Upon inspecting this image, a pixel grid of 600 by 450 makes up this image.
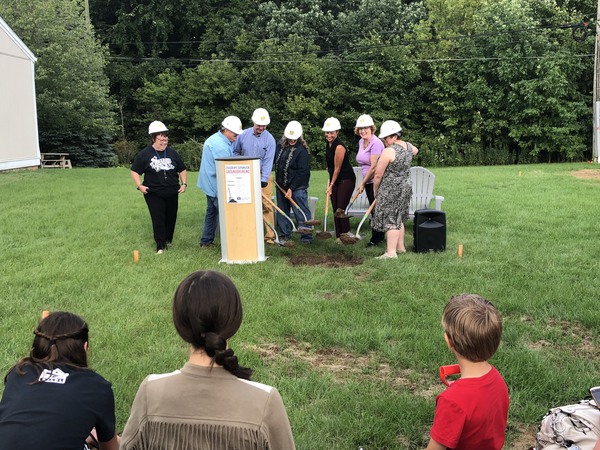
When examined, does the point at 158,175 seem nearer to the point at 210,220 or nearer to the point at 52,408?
the point at 210,220

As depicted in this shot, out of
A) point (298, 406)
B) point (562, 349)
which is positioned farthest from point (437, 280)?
point (298, 406)

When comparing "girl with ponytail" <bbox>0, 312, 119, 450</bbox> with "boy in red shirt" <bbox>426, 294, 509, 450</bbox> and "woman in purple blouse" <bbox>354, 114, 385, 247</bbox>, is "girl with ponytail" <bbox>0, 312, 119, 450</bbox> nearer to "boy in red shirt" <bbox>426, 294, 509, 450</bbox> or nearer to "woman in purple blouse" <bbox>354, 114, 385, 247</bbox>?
"boy in red shirt" <bbox>426, 294, 509, 450</bbox>

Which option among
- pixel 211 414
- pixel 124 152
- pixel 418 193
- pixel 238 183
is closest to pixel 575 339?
pixel 211 414

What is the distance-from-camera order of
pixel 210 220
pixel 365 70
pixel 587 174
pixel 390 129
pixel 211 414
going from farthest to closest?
pixel 365 70 → pixel 587 174 → pixel 210 220 → pixel 390 129 → pixel 211 414

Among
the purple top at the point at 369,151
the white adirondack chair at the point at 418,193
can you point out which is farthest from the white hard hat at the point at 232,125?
the white adirondack chair at the point at 418,193

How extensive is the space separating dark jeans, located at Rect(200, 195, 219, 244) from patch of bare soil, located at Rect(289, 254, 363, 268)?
142 cm

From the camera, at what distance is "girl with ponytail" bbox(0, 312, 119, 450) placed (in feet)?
6.97

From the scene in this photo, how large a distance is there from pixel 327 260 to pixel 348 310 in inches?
91.6

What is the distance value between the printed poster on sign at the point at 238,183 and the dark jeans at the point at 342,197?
5.43ft

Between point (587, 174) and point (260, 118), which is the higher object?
point (260, 118)

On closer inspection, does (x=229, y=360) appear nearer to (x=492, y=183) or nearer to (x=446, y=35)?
(x=492, y=183)

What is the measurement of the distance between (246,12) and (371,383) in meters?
38.9

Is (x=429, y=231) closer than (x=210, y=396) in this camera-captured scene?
No

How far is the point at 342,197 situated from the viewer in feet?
28.4
